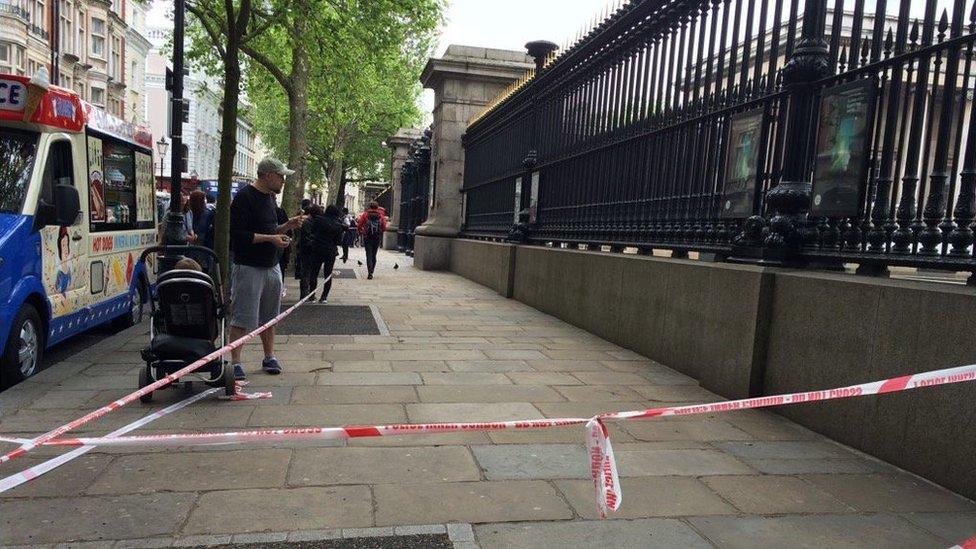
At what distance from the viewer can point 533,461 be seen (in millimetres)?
3705

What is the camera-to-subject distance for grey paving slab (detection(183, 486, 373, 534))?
283 cm

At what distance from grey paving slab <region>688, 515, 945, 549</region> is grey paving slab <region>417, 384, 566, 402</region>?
2186 mm

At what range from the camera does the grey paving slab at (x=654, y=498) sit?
308 cm

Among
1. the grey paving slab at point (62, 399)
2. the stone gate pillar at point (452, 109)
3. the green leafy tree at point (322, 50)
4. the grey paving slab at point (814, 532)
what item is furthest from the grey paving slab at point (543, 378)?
the stone gate pillar at point (452, 109)

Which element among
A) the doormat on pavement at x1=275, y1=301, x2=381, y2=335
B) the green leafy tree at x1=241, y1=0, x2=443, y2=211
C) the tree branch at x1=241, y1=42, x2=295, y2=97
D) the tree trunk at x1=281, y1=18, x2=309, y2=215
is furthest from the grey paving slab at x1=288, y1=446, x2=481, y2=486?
the tree trunk at x1=281, y1=18, x2=309, y2=215

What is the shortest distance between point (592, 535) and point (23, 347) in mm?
4884

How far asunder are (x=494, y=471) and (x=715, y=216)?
355 centimetres

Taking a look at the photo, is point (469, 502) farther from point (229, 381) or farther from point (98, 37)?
point (98, 37)

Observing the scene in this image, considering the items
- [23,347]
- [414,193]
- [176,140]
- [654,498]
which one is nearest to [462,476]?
[654,498]

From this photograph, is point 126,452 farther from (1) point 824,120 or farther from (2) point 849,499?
(1) point 824,120

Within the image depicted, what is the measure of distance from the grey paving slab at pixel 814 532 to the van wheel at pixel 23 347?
504 cm

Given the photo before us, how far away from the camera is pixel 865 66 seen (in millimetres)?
4457

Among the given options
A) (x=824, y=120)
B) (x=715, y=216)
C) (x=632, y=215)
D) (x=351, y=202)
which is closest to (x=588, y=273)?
(x=632, y=215)

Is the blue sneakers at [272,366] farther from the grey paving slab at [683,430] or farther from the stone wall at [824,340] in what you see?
the stone wall at [824,340]
